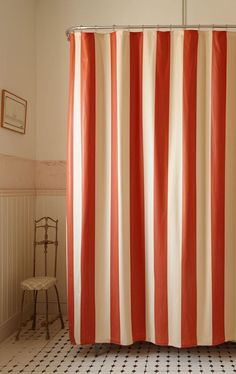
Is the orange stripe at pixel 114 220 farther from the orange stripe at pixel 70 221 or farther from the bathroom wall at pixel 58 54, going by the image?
the bathroom wall at pixel 58 54

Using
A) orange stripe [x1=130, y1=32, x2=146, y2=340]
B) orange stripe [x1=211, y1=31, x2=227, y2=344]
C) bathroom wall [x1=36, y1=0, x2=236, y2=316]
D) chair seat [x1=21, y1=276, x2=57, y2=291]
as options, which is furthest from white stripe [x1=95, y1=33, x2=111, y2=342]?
bathroom wall [x1=36, y1=0, x2=236, y2=316]

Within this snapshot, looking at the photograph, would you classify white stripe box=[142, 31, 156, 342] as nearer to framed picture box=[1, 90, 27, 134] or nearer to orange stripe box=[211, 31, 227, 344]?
orange stripe box=[211, 31, 227, 344]

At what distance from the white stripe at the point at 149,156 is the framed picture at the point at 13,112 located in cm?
92

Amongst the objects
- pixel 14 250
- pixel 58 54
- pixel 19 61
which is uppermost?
pixel 58 54

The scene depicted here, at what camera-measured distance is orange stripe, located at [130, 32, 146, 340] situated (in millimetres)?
2125

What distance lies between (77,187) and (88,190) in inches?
2.9

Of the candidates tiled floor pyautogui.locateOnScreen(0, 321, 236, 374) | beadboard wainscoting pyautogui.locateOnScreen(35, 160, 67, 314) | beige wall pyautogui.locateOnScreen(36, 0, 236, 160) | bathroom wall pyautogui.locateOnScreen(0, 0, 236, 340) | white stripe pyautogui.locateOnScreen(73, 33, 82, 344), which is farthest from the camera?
beadboard wainscoting pyautogui.locateOnScreen(35, 160, 67, 314)

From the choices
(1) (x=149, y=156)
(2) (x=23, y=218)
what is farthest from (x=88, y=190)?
(2) (x=23, y=218)

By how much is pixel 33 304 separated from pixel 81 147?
1418 millimetres

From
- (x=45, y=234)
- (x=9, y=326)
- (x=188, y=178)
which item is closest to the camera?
(x=188, y=178)

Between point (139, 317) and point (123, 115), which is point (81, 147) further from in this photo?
point (139, 317)

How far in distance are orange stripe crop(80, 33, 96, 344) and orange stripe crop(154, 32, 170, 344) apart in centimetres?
37

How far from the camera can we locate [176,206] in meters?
2.11

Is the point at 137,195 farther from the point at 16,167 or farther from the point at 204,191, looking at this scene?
the point at 16,167
